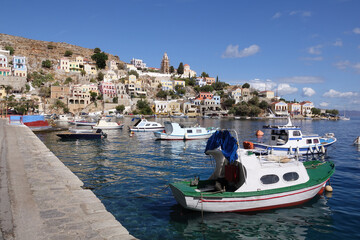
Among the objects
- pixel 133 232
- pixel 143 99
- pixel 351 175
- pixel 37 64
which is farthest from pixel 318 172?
pixel 37 64

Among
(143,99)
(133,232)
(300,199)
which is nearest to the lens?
(133,232)

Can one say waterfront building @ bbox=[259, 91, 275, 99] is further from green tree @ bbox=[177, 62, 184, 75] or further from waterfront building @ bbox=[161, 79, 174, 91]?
waterfront building @ bbox=[161, 79, 174, 91]

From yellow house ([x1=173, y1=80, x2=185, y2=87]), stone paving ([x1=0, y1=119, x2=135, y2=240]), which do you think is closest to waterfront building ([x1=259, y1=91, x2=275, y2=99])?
yellow house ([x1=173, y1=80, x2=185, y2=87])

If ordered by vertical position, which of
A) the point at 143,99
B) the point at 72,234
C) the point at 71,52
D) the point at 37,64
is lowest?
the point at 72,234

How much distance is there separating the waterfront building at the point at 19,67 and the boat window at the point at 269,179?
136610mm

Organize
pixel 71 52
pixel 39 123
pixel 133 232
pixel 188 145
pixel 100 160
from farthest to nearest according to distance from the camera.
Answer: pixel 71 52
pixel 39 123
pixel 188 145
pixel 100 160
pixel 133 232

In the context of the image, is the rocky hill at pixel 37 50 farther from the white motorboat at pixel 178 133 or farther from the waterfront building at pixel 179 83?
the white motorboat at pixel 178 133

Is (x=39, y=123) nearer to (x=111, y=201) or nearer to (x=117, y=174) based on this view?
(x=117, y=174)

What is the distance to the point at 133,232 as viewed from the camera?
9.68 meters

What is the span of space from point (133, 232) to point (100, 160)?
1478 cm

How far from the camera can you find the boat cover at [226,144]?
37.8ft

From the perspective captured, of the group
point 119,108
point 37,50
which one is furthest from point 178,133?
point 37,50

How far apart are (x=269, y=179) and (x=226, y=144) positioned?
2664mm

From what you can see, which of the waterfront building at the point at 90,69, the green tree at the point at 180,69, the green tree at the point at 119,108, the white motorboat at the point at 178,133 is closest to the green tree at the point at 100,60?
the waterfront building at the point at 90,69
